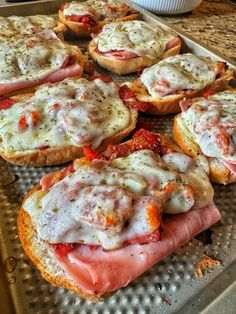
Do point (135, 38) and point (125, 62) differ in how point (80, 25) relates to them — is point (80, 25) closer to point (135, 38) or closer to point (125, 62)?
point (135, 38)

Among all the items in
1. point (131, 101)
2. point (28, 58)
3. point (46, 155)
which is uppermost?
point (28, 58)

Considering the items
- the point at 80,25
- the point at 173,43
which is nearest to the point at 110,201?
the point at 173,43

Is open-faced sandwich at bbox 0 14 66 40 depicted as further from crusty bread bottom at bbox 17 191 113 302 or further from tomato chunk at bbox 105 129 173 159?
crusty bread bottom at bbox 17 191 113 302

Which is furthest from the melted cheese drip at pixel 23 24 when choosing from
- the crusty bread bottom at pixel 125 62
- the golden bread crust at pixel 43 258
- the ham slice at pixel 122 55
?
the golden bread crust at pixel 43 258

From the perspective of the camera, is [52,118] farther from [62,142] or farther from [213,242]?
[213,242]

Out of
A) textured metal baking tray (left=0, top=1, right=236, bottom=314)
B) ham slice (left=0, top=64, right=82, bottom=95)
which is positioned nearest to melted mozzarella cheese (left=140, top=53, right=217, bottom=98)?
ham slice (left=0, top=64, right=82, bottom=95)

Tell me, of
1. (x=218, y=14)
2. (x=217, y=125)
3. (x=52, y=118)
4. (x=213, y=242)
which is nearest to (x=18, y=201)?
(x=52, y=118)
